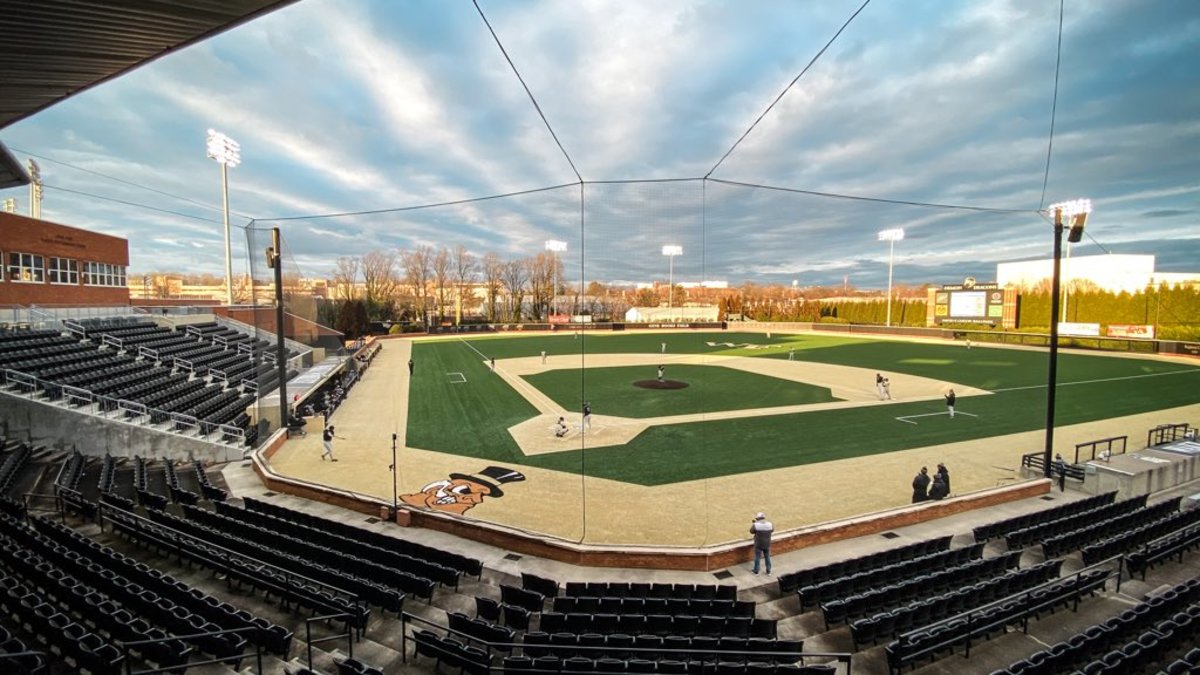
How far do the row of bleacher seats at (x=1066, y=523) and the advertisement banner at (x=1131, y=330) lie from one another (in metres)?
55.4

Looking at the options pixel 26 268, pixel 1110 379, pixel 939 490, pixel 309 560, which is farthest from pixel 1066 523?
pixel 26 268

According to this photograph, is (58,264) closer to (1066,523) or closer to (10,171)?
(10,171)

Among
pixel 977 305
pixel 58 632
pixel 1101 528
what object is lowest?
pixel 1101 528

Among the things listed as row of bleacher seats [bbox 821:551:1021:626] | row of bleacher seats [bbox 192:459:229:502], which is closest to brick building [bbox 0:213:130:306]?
row of bleacher seats [bbox 192:459:229:502]

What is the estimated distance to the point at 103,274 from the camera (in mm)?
33531

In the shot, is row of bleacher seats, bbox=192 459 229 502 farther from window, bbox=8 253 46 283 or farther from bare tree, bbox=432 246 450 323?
bare tree, bbox=432 246 450 323

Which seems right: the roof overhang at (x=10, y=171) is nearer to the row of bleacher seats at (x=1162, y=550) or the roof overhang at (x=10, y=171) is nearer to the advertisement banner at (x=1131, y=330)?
the row of bleacher seats at (x=1162, y=550)

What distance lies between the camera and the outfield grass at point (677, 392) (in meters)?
28.4

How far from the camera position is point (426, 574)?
9.62 meters

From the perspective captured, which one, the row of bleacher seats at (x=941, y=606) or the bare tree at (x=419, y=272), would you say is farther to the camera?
the bare tree at (x=419, y=272)

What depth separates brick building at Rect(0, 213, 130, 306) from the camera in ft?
85.3

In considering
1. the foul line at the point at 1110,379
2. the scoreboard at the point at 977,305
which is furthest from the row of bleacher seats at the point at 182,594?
the scoreboard at the point at 977,305

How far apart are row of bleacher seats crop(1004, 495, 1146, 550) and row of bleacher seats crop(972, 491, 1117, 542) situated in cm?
9

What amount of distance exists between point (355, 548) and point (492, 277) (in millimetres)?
84427
